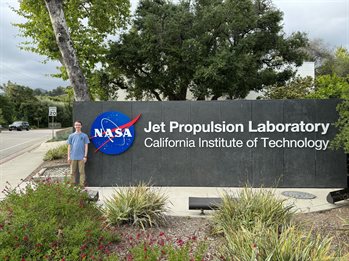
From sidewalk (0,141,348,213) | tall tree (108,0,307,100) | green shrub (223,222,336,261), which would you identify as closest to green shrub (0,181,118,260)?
sidewalk (0,141,348,213)

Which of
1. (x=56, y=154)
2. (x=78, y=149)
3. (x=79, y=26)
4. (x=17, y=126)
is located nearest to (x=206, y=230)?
(x=78, y=149)

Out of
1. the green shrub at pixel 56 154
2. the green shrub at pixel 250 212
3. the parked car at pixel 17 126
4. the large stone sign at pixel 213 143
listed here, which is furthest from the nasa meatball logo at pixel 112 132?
the parked car at pixel 17 126

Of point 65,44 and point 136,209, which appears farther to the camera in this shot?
point 65,44

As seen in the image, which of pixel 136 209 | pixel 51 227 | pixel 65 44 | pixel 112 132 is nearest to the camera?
pixel 51 227

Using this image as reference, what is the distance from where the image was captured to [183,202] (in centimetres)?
751

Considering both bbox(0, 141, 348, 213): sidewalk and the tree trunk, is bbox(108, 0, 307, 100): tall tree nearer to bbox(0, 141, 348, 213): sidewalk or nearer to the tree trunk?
the tree trunk

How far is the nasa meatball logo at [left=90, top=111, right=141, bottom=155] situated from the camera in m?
9.20

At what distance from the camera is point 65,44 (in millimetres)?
12773

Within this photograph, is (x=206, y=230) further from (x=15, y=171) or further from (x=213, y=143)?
(x=15, y=171)

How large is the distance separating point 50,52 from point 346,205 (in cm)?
1629

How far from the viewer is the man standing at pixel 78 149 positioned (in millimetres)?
8469

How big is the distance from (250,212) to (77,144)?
5.01 m

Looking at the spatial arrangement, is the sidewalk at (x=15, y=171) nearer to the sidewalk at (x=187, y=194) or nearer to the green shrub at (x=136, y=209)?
the sidewalk at (x=187, y=194)

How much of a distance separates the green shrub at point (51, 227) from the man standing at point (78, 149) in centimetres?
323
